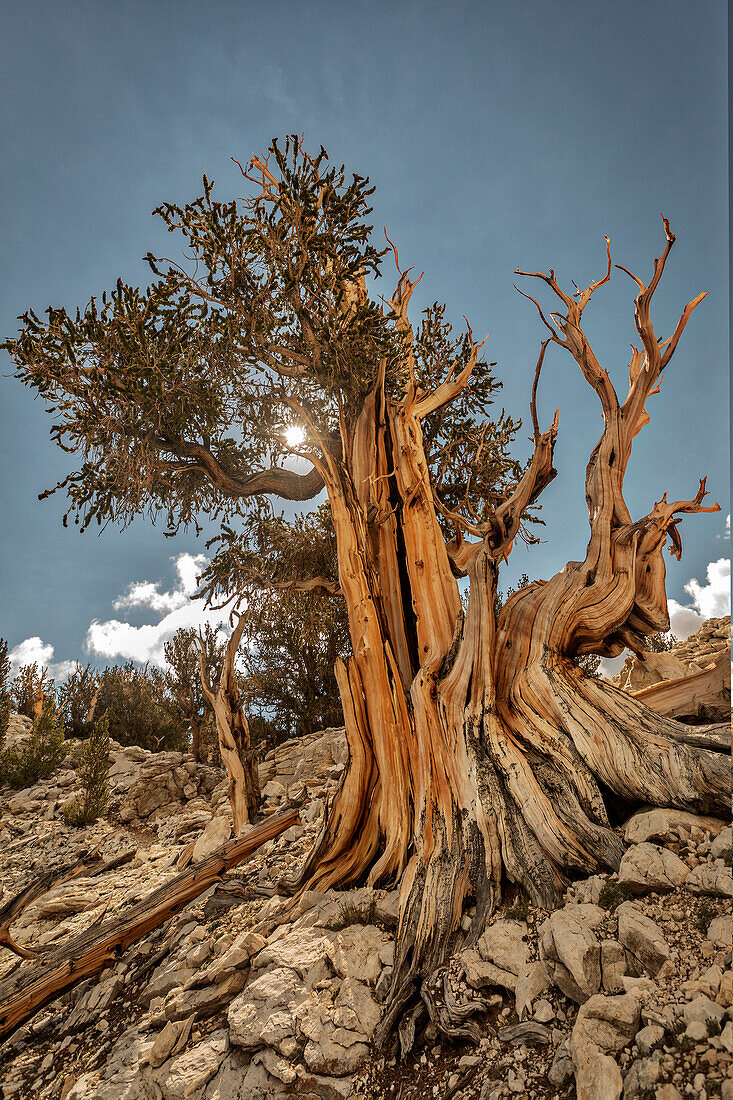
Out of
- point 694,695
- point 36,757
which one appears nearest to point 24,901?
point 694,695

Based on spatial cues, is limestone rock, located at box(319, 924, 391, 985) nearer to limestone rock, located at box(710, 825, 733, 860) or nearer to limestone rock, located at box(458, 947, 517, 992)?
limestone rock, located at box(458, 947, 517, 992)

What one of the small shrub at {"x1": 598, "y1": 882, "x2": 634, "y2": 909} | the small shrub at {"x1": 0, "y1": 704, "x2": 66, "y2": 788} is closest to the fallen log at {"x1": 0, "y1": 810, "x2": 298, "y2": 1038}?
the small shrub at {"x1": 598, "y1": 882, "x2": 634, "y2": 909}

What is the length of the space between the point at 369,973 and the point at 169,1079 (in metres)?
1.09

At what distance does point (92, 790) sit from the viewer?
26.0ft

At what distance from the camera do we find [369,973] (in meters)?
2.87

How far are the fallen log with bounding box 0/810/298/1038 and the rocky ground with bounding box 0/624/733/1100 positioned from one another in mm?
102

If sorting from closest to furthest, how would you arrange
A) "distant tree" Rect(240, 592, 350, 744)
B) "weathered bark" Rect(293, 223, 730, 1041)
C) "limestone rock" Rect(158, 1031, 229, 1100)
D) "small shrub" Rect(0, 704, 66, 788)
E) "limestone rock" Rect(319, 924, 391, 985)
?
"limestone rock" Rect(158, 1031, 229, 1100), "limestone rock" Rect(319, 924, 391, 985), "weathered bark" Rect(293, 223, 730, 1041), "small shrub" Rect(0, 704, 66, 788), "distant tree" Rect(240, 592, 350, 744)

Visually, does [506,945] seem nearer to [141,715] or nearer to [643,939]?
[643,939]

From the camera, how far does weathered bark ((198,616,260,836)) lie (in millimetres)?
5988

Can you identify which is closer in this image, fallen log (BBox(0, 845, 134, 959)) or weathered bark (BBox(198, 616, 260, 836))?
fallen log (BBox(0, 845, 134, 959))

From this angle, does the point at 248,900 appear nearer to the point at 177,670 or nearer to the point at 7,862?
the point at 7,862

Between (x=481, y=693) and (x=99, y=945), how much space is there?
361cm

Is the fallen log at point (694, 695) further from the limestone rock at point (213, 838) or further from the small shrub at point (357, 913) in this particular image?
the limestone rock at point (213, 838)

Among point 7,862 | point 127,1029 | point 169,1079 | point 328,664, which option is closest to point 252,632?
point 328,664
